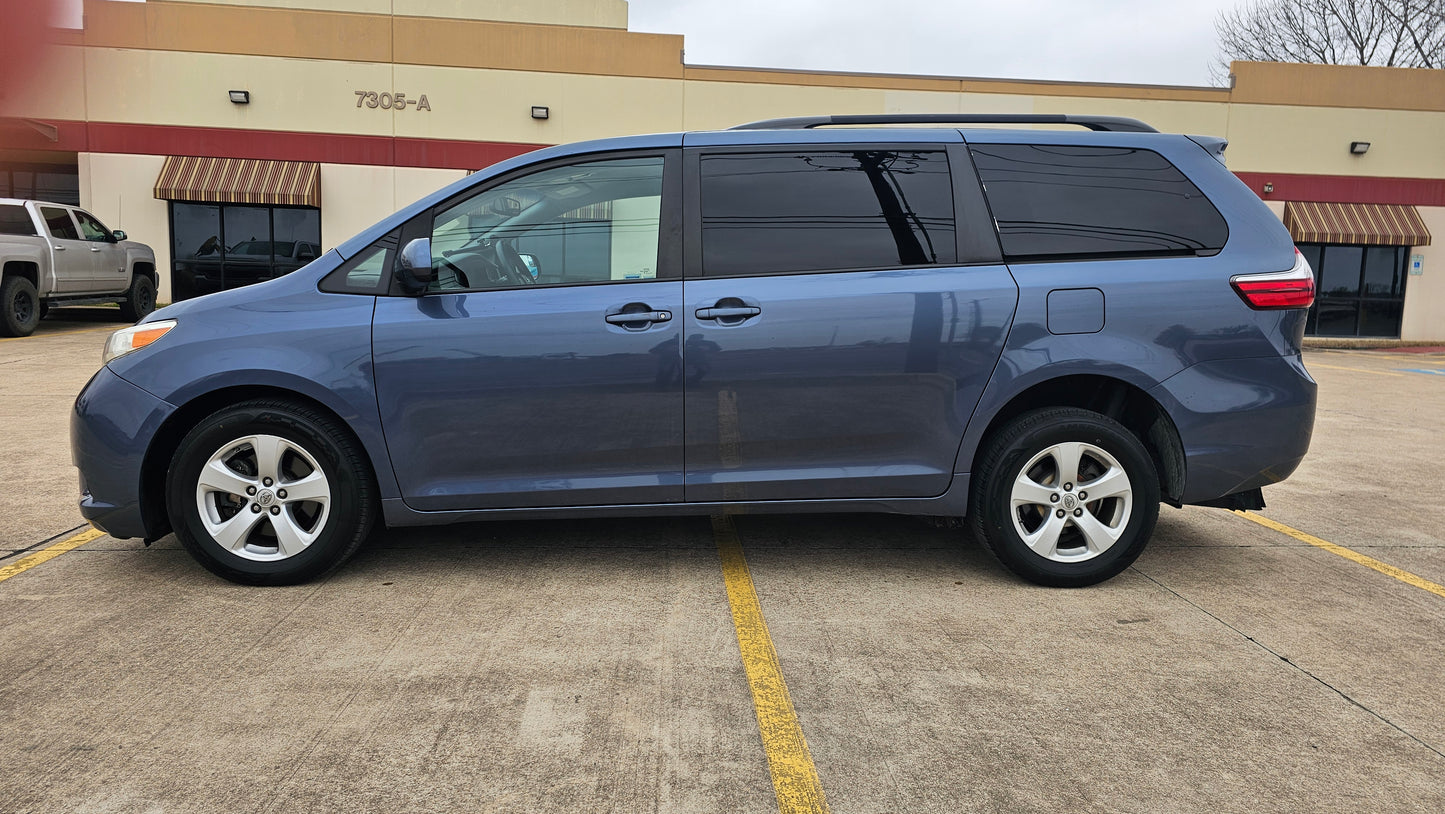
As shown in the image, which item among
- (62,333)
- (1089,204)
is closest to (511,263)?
(1089,204)

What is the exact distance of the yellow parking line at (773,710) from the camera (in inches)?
105

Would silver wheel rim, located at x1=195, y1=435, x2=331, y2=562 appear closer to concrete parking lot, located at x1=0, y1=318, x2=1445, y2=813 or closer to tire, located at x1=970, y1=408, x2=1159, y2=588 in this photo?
concrete parking lot, located at x1=0, y1=318, x2=1445, y2=813

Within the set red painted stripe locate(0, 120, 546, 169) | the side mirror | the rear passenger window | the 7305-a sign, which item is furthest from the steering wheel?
the 7305-a sign

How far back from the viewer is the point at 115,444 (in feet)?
13.3

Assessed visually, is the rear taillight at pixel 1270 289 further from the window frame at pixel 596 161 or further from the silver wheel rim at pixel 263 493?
the silver wheel rim at pixel 263 493


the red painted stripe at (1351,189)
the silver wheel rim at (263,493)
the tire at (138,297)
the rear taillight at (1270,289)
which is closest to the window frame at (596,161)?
the silver wheel rim at (263,493)

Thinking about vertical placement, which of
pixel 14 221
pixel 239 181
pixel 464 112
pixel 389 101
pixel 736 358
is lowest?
pixel 736 358

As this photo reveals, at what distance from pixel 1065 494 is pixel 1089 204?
122 cm

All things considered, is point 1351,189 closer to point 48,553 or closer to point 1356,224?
point 1356,224

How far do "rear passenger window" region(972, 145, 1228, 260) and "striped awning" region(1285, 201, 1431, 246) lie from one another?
21.3 m

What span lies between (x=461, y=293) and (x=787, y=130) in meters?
1.59

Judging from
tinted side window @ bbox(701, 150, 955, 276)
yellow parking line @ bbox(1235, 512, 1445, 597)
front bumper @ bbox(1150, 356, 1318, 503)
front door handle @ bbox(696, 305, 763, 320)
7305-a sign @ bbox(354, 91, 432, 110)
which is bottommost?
yellow parking line @ bbox(1235, 512, 1445, 597)

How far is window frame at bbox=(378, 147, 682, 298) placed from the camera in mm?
4160

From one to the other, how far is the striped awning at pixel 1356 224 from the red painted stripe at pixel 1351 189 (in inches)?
6.8
